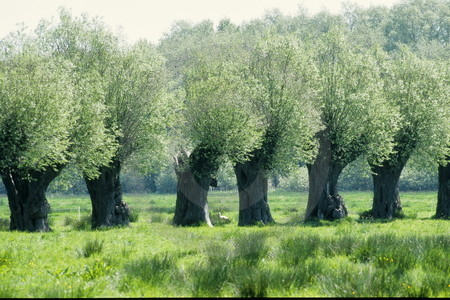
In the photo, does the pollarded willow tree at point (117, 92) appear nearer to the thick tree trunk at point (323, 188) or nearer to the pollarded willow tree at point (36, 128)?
the pollarded willow tree at point (36, 128)

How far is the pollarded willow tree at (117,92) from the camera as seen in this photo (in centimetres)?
3453

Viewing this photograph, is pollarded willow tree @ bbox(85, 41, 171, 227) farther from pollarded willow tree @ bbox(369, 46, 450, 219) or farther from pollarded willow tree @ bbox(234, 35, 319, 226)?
pollarded willow tree @ bbox(369, 46, 450, 219)

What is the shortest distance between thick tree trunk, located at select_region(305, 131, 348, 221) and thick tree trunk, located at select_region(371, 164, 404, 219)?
3.12 meters

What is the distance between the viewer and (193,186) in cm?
3509

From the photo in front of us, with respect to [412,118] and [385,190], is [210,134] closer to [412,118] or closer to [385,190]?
[385,190]

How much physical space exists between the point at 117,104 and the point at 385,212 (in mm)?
19949

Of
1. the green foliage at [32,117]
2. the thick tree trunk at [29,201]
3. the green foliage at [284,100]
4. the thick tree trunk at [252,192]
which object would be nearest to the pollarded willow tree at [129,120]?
the thick tree trunk at [29,201]

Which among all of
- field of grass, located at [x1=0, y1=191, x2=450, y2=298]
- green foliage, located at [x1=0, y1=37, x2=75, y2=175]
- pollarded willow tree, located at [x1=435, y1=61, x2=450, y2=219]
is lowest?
field of grass, located at [x1=0, y1=191, x2=450, y2=298]

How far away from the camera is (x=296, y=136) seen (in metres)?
34.0

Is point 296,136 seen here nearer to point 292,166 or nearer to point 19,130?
point 292,166

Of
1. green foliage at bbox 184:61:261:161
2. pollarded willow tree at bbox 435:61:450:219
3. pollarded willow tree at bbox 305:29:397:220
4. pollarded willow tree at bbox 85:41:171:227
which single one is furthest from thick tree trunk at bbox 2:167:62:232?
pollarded willow tree at bbox 435:61:450:219

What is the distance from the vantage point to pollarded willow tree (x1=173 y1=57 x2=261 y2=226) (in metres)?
32.7

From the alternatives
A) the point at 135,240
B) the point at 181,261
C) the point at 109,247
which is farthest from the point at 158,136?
the point at 181,261

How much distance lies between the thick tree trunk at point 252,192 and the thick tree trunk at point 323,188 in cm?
421
